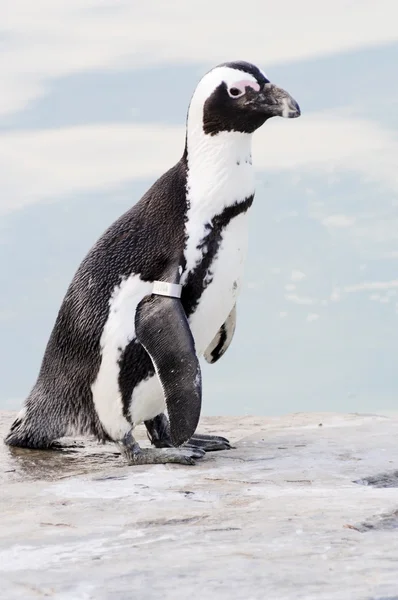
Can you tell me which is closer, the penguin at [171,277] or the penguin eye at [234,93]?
the penguin at [171,277]

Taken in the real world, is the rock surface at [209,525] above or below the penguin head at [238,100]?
below

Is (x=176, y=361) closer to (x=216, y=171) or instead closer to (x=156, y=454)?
(x=156, y=454)

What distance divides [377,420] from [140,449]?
1.94 metres

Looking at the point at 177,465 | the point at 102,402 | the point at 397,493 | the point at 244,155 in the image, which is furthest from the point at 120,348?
the point at 397,493

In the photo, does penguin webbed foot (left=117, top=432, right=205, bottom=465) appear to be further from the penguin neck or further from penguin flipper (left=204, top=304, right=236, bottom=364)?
the penguin neck

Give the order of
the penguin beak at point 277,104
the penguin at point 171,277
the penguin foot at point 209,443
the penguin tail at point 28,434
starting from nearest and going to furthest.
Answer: the penguin at point 171,277, the penguin beak at point 277,104, the penguin foot at point 209,443, the penguin tail at point 28,434

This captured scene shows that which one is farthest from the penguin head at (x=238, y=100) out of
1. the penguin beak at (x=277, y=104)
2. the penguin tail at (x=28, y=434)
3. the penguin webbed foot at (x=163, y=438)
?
the penguin tail at (x=28, y=434)

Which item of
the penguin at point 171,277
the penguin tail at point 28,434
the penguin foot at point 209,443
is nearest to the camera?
the penguin at point 171,277

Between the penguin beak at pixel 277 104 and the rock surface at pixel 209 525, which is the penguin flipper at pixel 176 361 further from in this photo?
the penguin beak at pixel 277 104

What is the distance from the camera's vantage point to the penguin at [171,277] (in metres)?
4.77

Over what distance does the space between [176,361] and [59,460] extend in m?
1.04

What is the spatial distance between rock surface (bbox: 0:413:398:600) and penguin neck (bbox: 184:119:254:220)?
1.29 metres

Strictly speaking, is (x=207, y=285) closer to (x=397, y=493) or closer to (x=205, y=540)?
(x=397, y=493)

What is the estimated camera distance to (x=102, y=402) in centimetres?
502
